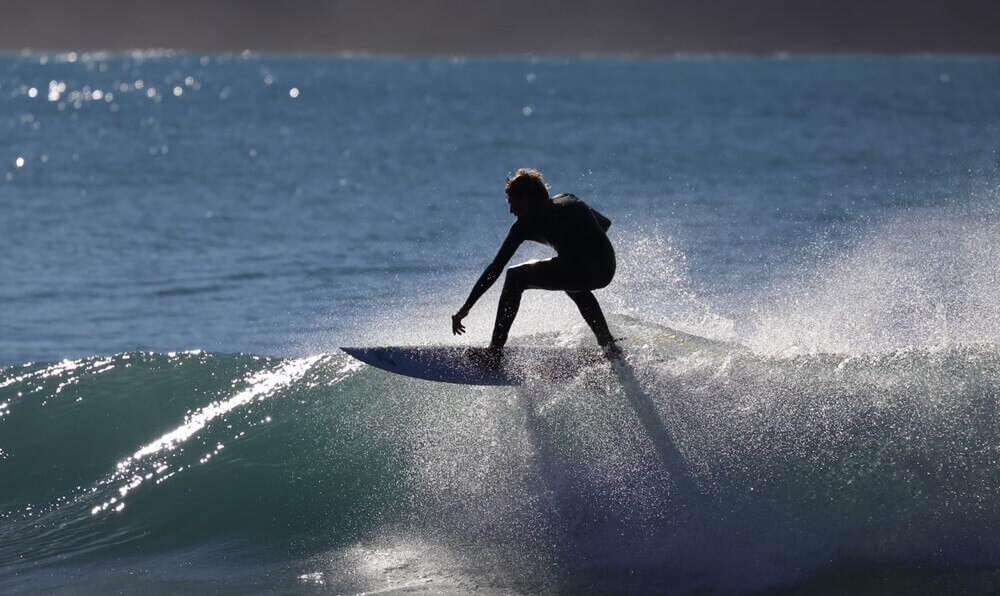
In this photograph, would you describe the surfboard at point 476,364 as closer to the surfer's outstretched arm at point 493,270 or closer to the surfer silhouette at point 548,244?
the surfer silhouette at point 548,244

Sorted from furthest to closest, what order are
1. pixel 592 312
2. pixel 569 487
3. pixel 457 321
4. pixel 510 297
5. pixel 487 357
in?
pixel 592 312 → pixel 487 357 → pixel 510 297 → pixel 569 487 → pixel 457 321

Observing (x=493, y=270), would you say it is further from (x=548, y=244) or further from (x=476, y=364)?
(x=476, y=364)

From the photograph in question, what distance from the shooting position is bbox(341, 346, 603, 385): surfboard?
884 centimetres

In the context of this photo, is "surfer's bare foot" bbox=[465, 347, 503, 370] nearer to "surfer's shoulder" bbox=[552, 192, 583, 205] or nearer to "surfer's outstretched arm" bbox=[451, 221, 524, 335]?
"surfer's outstretched arm" bbox=[451, 221, 524, 335]

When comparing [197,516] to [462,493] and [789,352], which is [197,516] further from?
[789,352]

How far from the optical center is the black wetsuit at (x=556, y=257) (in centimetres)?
851

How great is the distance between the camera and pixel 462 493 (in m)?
8.63

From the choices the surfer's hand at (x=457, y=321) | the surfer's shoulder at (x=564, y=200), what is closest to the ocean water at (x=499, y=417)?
the surfer's hand at (x=457, y=321)

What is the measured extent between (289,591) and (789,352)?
13.2 ft

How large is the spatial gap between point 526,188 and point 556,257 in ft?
1.68

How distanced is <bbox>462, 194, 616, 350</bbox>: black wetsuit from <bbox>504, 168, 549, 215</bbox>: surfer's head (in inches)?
1.7

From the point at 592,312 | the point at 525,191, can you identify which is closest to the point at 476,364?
the point at 592,312

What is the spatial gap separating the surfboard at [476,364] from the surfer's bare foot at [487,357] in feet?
0.07

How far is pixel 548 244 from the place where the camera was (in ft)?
28.2
